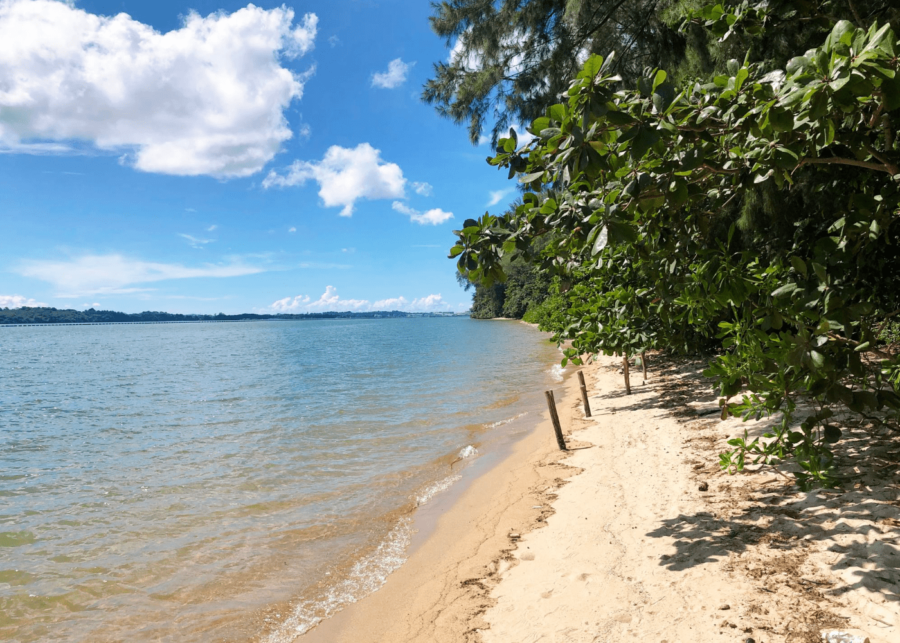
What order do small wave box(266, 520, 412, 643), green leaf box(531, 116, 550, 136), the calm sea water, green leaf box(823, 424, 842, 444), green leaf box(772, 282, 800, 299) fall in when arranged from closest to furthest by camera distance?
green leaf box(531, 116, 550, 136)
green leaf box(772, 282, 800, 299)
green leaf box(823, 424, 842, 444)
small wave box(266, 520, 412, 643)
the calm sea water

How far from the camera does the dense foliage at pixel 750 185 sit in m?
2.38

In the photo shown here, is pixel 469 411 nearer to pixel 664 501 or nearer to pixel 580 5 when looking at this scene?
pixel 664 501

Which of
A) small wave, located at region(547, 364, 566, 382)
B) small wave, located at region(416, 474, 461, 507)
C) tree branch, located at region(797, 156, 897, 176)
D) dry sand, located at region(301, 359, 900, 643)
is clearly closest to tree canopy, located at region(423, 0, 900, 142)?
tree branch, located at region(797, 156, 897, 176)

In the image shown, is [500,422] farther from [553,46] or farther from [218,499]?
[553,46]

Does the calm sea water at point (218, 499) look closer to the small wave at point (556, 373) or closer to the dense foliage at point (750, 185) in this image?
the small wave at point (556, 373)

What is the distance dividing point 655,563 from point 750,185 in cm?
314

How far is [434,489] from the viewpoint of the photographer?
858cm

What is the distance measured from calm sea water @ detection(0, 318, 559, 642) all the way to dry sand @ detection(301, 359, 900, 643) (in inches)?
37.6

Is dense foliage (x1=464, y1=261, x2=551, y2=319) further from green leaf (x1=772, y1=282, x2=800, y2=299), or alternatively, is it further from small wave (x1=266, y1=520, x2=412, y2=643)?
green leaf (x1=772, y1=282, x2=800, y2=299)

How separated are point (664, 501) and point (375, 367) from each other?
2410 cm

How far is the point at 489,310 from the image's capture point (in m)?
109

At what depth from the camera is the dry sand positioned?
3400mm

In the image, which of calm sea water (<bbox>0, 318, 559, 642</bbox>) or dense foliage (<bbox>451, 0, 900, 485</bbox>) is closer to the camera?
dense foliage (<bbox>451, 0, 900, 485</bbox>)

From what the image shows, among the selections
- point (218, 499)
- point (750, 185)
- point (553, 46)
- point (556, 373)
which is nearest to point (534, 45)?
point (553, 46)
